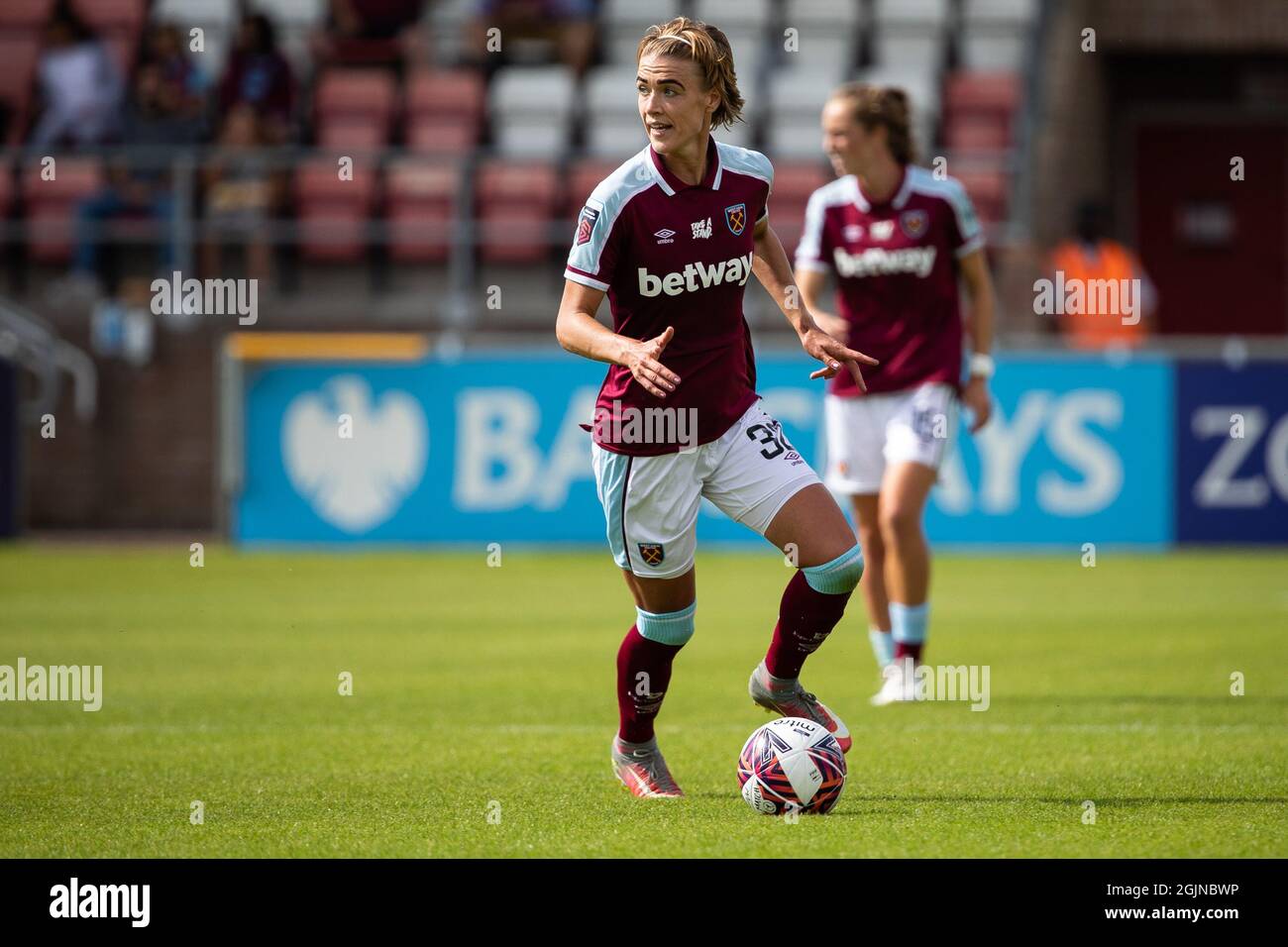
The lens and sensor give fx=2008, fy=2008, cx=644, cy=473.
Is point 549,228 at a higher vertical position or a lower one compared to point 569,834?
higher

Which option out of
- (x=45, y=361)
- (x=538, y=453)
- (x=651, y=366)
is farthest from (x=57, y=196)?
(x=651, y=366)

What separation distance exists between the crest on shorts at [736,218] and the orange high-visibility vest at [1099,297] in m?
11.7

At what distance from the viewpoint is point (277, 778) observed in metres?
6.60

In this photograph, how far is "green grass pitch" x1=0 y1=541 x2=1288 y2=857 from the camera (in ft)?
18.2

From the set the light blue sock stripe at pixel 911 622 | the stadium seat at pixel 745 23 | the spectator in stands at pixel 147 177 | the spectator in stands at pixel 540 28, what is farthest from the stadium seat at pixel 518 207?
the light blue sock stripe at pixel 911 622

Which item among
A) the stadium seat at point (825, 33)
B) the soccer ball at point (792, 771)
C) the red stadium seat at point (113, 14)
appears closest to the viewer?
the soccer ball at point (792, 771)

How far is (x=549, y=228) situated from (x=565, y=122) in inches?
62.8

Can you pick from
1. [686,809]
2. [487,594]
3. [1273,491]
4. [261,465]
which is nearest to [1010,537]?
[1273,491]

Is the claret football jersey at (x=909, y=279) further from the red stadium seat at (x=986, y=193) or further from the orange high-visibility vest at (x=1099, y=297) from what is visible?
the red stadium seat at (x=986, y=193)

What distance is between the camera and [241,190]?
62.0ft

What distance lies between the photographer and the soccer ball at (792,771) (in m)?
5.82

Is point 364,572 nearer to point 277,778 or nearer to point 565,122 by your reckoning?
point 565,122

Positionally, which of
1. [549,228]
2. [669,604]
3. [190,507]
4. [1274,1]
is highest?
[1274,1]

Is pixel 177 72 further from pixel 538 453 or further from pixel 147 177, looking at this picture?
pixel 538 453
